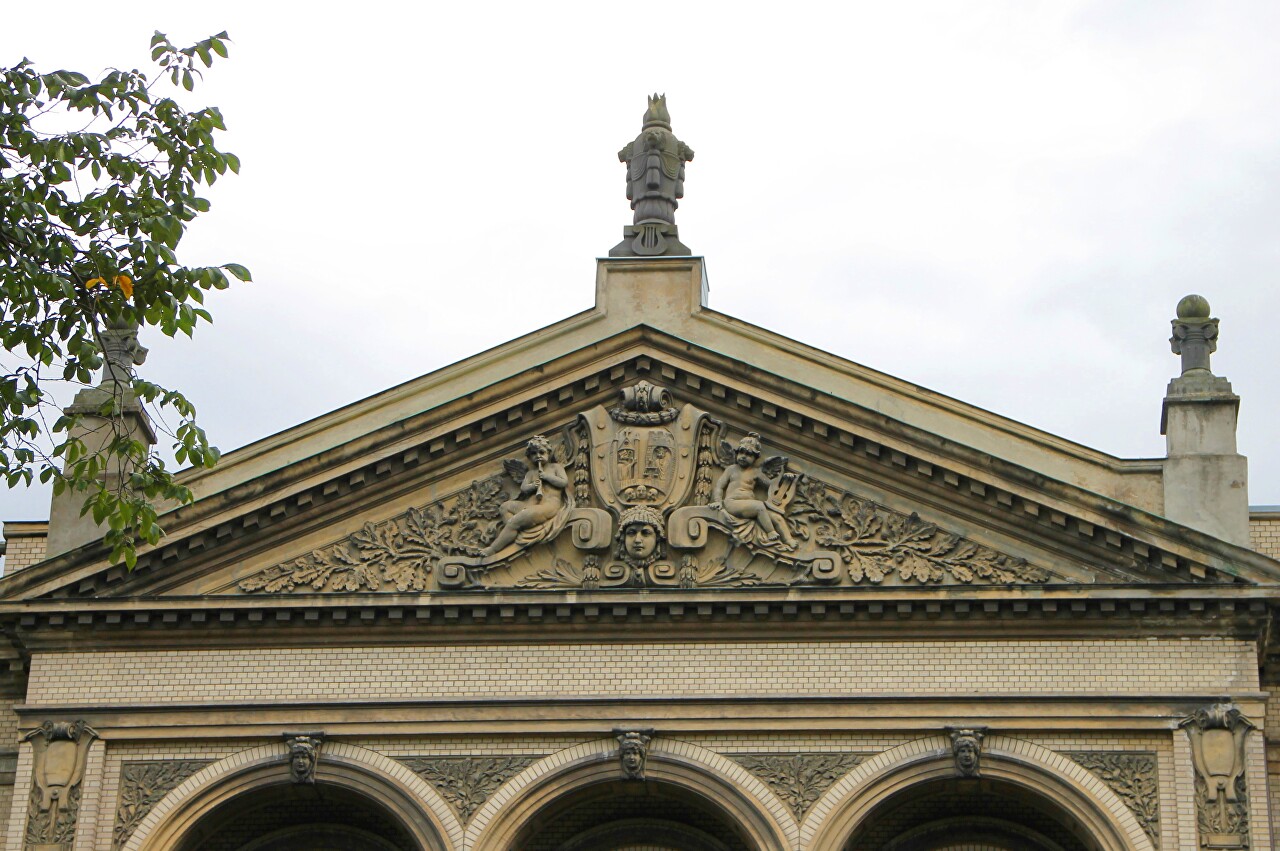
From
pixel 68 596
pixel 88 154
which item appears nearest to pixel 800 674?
pixel 68 596

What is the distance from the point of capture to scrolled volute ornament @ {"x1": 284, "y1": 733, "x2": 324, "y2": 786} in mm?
29266

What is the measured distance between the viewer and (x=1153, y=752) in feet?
93.5

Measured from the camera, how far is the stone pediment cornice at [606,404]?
1156 inches

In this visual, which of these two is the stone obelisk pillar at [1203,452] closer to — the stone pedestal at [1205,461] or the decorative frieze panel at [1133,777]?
the stone pedestal at [1205,461]

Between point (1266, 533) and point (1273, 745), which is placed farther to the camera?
point (1266, 533)

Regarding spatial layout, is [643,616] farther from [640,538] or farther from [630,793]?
[630,793]

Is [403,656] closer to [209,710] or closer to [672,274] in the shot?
[209,710]

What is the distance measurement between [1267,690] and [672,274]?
360 inches

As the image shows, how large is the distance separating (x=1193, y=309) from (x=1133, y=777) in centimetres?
619

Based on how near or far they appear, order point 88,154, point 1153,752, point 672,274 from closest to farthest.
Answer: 1. point 88,154
2. point 1153,752
3. point 672,274

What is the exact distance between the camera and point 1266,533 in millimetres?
30375

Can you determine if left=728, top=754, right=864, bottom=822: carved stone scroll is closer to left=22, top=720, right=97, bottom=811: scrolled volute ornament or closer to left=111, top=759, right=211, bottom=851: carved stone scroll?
left=111, top=759, right=211, bottom=851: carved stone scroll

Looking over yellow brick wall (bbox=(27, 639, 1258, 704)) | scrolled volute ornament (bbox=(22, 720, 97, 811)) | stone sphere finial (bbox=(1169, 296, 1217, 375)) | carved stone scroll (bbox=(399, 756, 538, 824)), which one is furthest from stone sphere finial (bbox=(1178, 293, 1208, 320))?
scrolled volute ornament (bbox=(22, 720, 97, 811))

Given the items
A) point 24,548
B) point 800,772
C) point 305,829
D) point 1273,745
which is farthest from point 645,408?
point 1273,745
